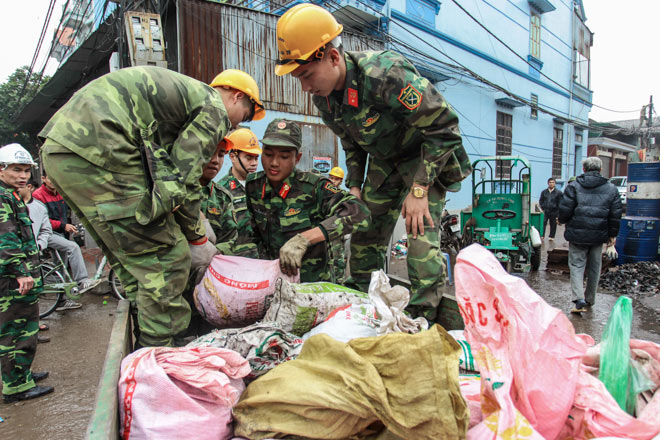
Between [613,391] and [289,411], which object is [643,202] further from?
[289,411]

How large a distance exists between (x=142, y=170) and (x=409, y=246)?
1172 millimetres

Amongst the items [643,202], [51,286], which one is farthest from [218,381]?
[643,202]

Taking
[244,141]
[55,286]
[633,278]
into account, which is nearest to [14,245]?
[244,141]

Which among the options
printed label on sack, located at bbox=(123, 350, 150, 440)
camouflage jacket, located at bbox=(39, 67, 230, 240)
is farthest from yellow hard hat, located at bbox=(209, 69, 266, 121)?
printed label on sack, located at bbox=(123, 350, 150, 440)

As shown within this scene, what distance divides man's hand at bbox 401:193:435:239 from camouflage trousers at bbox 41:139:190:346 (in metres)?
0.96

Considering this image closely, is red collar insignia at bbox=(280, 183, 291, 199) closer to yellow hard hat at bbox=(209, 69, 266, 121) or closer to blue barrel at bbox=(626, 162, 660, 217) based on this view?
yellow hard hat at bbox=(209, 69, 266, 121)

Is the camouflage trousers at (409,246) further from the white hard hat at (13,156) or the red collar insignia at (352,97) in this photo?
the white hard hat at (13,156)

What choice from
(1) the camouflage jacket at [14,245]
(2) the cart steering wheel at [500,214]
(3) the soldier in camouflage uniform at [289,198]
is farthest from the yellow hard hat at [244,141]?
(2) the cart steering wheel at [500,214]

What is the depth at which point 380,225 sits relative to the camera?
2.25 metres

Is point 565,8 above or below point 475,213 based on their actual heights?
above

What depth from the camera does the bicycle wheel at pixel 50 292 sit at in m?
4.45

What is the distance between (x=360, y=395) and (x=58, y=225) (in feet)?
18.5

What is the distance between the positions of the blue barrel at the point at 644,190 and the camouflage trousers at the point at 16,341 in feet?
24.7

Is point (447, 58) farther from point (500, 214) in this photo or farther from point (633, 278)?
point (633, 278)
